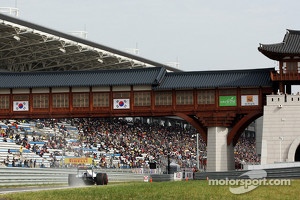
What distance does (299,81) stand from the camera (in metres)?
62.9

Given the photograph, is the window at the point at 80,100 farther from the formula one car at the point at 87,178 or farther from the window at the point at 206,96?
the formula one car at the point at 87,178

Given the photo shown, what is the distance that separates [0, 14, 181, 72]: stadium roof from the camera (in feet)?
234

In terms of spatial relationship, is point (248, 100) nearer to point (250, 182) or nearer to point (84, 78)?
point (84, 78)

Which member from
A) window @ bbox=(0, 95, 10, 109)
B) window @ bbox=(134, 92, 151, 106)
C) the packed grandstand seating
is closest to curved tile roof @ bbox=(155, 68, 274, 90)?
window @ bbox=(134, 92, 151, 106)

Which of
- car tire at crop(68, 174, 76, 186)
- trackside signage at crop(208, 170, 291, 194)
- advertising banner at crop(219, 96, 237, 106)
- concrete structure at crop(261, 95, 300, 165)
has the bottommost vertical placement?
car tire at crop(68, 174, 76, 186)

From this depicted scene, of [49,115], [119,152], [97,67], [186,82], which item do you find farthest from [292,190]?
[97,67]

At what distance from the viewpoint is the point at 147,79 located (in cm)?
6712

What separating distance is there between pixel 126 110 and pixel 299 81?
51.9 feet

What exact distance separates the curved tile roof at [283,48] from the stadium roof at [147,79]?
2.19 meters

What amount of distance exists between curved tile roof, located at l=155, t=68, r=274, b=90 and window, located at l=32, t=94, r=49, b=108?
36.3 feet

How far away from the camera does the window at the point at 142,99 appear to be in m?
66.9

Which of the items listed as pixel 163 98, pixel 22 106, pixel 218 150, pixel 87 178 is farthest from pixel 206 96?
pixel 87 178

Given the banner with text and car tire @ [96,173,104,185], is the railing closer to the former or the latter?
the banner with text

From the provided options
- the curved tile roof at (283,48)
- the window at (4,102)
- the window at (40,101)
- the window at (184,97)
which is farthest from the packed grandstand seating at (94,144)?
the curved tile roof at (283,48)
